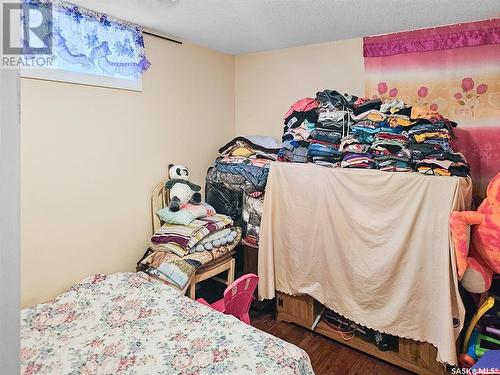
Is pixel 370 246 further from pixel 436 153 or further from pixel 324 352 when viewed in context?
pixel 324 352

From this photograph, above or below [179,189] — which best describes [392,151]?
above

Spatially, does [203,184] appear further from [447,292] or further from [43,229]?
[447,292]

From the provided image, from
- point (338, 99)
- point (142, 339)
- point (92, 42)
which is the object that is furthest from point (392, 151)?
point (92, 42)

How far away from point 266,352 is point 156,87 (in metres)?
2.21

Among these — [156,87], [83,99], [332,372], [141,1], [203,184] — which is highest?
[141,1]

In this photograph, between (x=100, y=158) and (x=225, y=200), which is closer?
(x=100, y=158)

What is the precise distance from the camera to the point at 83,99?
2.30 m

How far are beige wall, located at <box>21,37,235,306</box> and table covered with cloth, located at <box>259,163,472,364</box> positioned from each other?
39.3 inches

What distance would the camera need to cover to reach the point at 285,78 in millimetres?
3254

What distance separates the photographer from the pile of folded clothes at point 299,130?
262cm

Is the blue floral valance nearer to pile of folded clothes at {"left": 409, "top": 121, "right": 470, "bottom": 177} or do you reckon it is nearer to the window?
the window

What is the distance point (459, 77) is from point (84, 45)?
2.65 meters

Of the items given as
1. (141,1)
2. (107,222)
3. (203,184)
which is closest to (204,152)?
(203,184)

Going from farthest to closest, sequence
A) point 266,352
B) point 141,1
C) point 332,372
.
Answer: point 332,372 < point 141,1 < point 266,352
